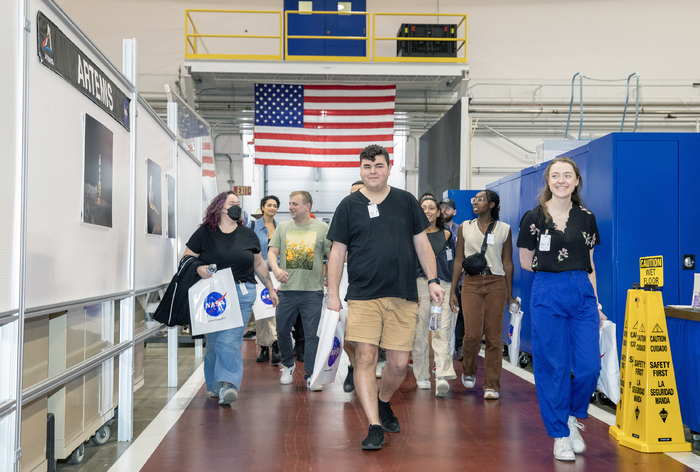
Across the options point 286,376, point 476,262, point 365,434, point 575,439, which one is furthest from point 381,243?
point 286,376

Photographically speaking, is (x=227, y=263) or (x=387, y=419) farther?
(x=227, y=263)

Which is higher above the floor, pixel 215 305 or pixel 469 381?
pixel 215 305

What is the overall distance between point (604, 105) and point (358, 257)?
1151 cm

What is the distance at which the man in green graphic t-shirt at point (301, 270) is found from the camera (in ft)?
18.4

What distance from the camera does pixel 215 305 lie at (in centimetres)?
486

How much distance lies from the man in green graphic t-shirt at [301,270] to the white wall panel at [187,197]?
1284 millimetres

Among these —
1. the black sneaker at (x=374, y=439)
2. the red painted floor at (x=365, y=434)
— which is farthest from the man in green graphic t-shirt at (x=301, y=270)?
the black sneaker at (x=374, y=439)

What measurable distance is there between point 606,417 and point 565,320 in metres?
1.47

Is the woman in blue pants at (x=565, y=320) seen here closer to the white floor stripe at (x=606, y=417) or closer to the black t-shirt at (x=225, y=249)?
the white floor stripe at (x=606, y=417)

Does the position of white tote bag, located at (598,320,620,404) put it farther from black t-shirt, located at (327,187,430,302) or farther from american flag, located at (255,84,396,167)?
american flag, located at (255,84,396,167)

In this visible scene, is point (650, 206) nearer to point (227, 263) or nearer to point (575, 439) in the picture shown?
point (575, 439)

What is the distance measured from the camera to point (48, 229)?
9.02 ft

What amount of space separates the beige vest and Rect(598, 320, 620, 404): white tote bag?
1364 mm

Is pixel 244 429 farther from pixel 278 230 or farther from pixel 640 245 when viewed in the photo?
pixel 640 245
